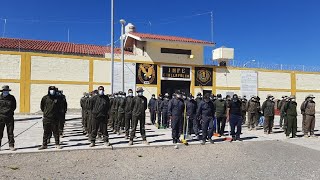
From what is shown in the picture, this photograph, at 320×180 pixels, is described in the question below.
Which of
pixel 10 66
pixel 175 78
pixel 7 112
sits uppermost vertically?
pixel 10 66

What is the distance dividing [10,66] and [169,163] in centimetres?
2045

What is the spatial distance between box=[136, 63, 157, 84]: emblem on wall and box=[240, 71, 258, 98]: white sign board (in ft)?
29.1

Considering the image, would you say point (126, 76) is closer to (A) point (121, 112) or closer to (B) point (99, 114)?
(A) point (121, 112)

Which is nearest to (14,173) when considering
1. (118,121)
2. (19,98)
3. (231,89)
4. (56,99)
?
(56,99)

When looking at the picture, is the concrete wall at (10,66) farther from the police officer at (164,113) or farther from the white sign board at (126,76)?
the police officer at (164,113)

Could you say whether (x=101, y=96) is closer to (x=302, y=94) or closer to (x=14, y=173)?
(x=14, y=173)

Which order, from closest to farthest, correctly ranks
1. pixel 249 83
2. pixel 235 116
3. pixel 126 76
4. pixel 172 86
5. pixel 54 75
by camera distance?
pixel 235 116 → pixel 54 75 → pixel 126 76 → pixel 172 86 → pixel 249 83

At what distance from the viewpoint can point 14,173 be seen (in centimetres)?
714

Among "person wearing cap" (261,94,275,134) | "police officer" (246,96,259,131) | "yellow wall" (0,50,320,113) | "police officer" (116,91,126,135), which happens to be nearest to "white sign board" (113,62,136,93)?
"yellow wall" (0,50,320,113)

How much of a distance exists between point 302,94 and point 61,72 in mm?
23727

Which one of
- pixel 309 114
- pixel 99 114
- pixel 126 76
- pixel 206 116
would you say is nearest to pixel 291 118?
pixel 309 114

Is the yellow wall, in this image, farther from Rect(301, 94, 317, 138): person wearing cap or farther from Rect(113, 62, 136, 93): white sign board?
Rect(301, 94, 317, 138): person wearing cap

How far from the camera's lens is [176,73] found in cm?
2984

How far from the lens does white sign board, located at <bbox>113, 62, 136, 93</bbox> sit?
27922 millimetres
